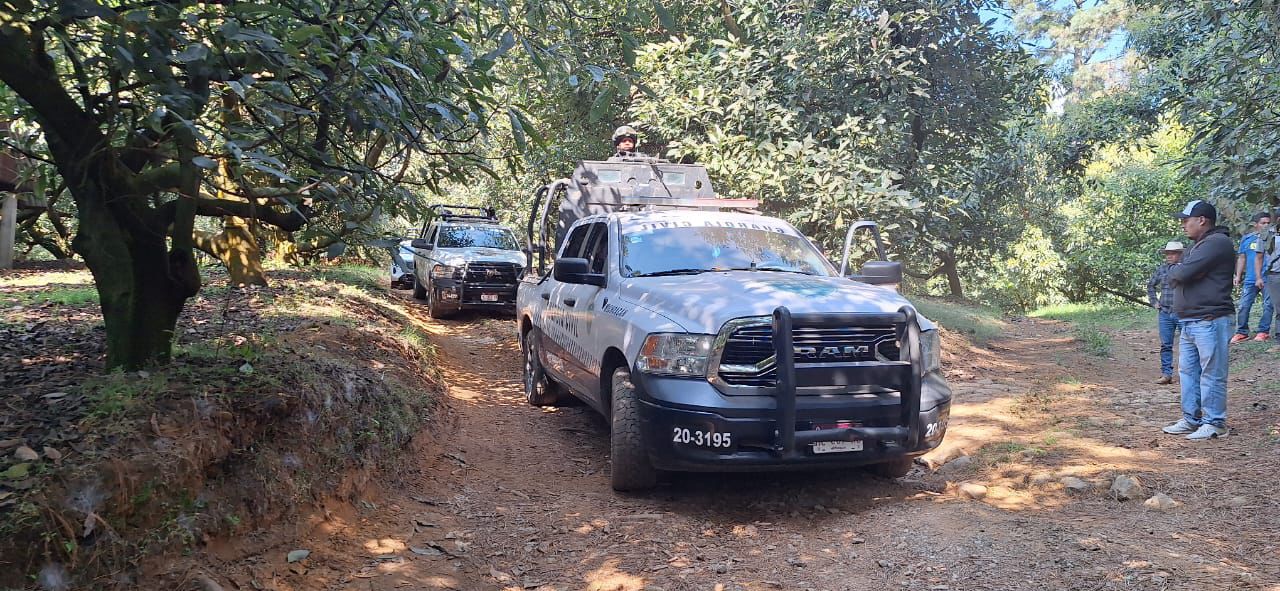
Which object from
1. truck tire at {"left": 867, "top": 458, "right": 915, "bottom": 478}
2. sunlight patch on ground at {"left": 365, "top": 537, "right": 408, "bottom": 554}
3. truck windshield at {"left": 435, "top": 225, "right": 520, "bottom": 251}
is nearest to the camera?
sunlight patch on ground at {"left": 365, "top": 537, "right": 408, "bottom": 554}

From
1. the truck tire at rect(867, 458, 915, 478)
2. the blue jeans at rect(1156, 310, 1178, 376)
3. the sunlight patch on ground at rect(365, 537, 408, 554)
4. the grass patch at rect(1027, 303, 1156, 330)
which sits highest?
the blue jeans at rect(1156, 310, 1178, 376)

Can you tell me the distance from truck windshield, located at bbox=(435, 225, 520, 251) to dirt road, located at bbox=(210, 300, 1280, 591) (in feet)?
25.5

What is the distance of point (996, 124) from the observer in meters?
14.9

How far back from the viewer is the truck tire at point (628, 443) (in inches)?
200

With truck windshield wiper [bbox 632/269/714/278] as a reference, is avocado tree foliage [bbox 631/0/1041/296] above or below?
above

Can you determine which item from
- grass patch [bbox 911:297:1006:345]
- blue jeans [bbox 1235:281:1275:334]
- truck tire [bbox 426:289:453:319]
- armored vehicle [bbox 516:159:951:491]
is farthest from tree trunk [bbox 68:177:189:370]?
blue jeans [bbox 1235:281:1275:334]

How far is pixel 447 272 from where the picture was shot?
525 inches

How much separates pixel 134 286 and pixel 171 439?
56.0 inches

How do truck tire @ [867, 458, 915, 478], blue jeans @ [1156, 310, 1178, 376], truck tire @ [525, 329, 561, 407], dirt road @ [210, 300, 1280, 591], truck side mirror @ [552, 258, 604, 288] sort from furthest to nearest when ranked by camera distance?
blue jeans @ [1156, 310, 1178, 376] < truck tire @ [525, 329, 561, 407] < truck side mirror @ [552, 258, 604, 288] < truck tire @ [867, 458, 915, 478] < dirt road @ [210, 300, 1280, 591]

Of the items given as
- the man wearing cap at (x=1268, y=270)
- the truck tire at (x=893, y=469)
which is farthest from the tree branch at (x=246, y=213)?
the man wearing cap at (x=1268, y=270)

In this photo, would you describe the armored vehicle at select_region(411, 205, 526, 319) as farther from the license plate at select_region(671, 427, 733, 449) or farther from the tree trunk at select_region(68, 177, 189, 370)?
the license plate at select_region(671, 427, 733, 449)

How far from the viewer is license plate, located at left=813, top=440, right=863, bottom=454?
4.67 m

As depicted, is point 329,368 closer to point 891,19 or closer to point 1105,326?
point 891,19

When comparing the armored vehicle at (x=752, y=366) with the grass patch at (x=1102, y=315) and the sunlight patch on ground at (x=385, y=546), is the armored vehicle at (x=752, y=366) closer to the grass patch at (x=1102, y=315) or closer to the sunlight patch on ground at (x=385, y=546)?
the sunlight patch on ground at (x=385, y=546)
